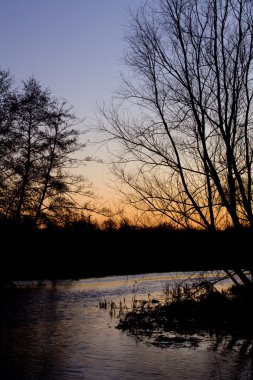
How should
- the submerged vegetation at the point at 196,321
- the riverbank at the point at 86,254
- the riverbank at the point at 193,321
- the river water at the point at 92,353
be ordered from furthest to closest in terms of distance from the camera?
1. the riverbank at the point at 86,254
2. the riverbank at the point at 193,321
3. the submerged vegetation at the point at 196,321
4. the river water at the point at 92,353

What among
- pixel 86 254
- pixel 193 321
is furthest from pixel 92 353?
pixel 86 254

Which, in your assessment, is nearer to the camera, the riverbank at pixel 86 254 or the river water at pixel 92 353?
the river water at pixel 92 353

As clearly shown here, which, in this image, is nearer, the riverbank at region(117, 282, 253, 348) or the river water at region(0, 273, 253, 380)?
the river water at region(0, 273, 253, 380)

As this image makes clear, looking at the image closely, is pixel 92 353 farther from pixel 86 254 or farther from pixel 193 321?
pixel 86 254

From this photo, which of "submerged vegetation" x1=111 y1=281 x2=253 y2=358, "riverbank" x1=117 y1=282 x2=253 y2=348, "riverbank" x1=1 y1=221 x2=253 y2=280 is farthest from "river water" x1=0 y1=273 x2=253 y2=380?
"riverbank" x1=1 y1=221 x2=253 y2=280

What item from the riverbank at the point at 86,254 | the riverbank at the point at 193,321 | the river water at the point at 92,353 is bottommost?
the river water at the point at 92,353

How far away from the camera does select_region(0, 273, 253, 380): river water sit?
29.4 feet

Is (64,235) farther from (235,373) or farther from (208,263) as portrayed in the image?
(235,373)

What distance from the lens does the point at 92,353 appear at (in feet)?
35.0

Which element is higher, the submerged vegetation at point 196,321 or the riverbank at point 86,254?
the riverbank at point 86,254

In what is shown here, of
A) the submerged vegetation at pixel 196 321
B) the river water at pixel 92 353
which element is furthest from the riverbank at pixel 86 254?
the river water at pixel 92 353

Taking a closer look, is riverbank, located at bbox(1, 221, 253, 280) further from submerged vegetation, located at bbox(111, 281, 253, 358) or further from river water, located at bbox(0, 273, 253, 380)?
river water, located at bbox(0, 273, 253, 380)

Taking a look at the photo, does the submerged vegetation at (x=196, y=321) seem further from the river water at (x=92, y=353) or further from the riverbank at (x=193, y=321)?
the river water at (x=92, y=353)

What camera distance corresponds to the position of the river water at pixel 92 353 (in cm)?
897
